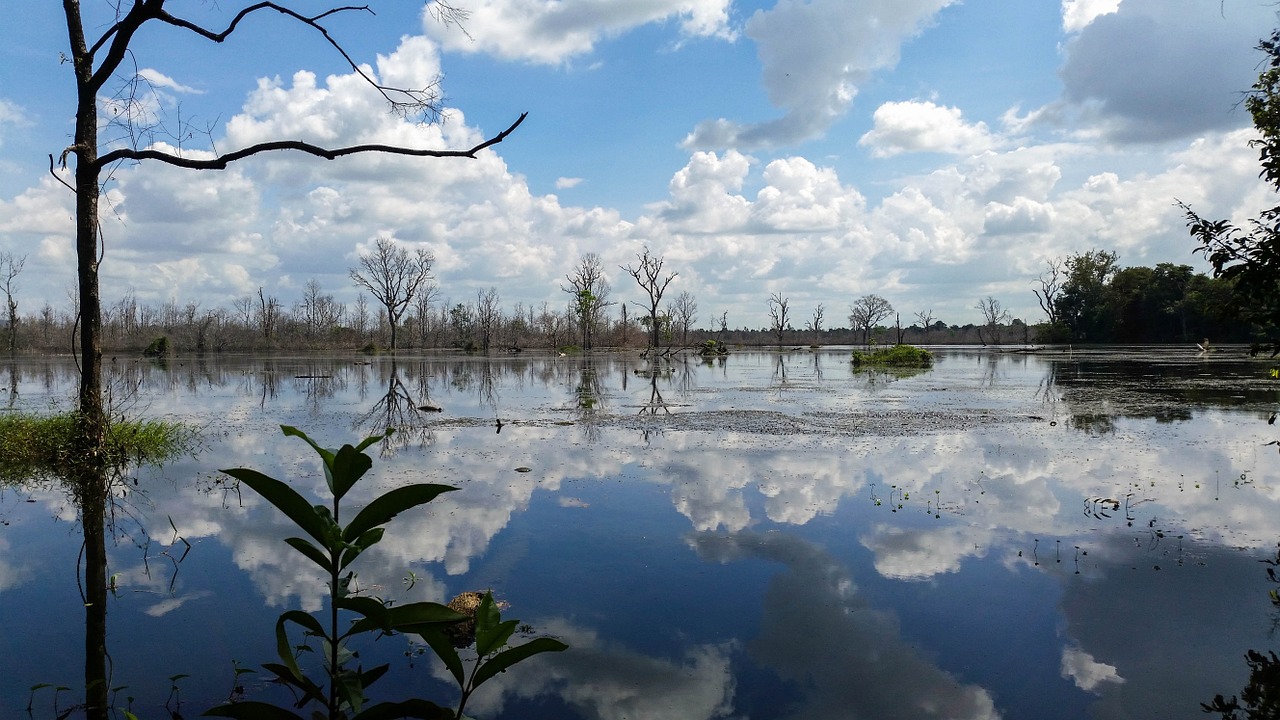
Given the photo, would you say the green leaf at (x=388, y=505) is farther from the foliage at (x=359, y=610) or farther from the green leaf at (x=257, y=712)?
the green leaf at (x=257, y=712)

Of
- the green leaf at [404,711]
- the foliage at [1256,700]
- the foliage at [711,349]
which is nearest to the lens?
the green leaf at [404,711]

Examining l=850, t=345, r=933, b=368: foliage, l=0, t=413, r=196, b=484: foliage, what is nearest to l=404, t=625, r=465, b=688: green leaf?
l=0, t=413, r=196, b=484: foliage

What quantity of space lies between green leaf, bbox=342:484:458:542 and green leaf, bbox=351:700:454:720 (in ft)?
1.43

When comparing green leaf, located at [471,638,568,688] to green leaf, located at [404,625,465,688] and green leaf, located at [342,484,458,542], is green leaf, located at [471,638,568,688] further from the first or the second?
green leaf, located at [342,484,458,542]

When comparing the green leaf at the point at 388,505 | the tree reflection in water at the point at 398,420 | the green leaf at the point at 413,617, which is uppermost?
the green leaf at the point at 388,505

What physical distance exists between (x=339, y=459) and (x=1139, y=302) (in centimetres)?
7454

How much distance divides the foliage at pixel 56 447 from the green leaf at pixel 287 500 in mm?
8930

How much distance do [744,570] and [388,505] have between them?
12.3 feet

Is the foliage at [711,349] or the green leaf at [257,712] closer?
the green leaf at [257,712]

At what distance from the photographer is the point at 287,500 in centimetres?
170

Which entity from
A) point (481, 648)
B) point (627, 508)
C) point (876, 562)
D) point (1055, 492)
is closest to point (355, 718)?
point (481, 648)

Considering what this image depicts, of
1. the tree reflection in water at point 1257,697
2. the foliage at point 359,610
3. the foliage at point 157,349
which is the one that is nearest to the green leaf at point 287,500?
the foliage at point 359,610

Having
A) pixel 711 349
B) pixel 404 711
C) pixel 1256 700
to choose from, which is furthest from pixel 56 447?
pixel 711 349

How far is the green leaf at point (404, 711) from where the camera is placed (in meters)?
1.87
